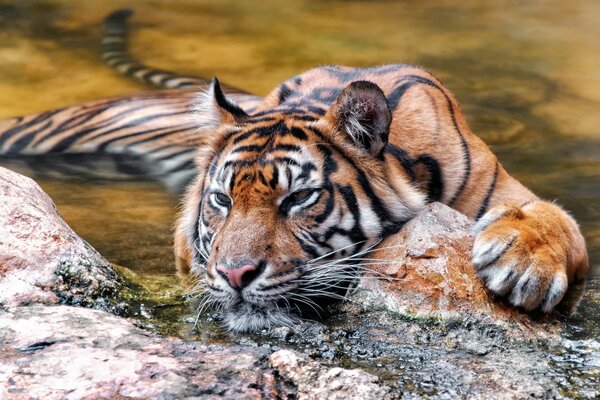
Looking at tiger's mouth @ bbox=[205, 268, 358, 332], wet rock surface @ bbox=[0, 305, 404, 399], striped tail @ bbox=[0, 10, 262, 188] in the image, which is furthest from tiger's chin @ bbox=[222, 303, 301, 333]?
striped tail @ bbox=[0, 10, 262, 188]

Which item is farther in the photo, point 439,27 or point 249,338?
point 439,27

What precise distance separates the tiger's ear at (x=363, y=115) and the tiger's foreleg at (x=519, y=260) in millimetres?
397

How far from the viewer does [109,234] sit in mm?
4227

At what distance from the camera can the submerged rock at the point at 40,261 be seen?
2.68 metres

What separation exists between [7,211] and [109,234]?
1.41 meters

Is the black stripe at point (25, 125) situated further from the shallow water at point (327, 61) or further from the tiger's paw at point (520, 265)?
the tiger's paw at point (520, 265)

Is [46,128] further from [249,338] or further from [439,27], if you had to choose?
[439,27]

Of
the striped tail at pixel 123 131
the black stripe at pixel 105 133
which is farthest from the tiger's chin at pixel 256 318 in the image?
the black stripe at pixel 105 133

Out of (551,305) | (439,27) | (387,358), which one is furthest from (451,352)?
(439,27)

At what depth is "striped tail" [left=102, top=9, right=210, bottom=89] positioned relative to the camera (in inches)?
257

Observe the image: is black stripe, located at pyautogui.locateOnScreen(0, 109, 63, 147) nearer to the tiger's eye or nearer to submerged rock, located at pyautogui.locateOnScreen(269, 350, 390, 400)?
the tiger's eye

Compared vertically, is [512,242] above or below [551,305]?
above

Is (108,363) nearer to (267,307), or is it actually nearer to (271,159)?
(267,307)

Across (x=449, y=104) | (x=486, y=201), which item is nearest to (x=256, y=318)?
(x=486, y=201)
